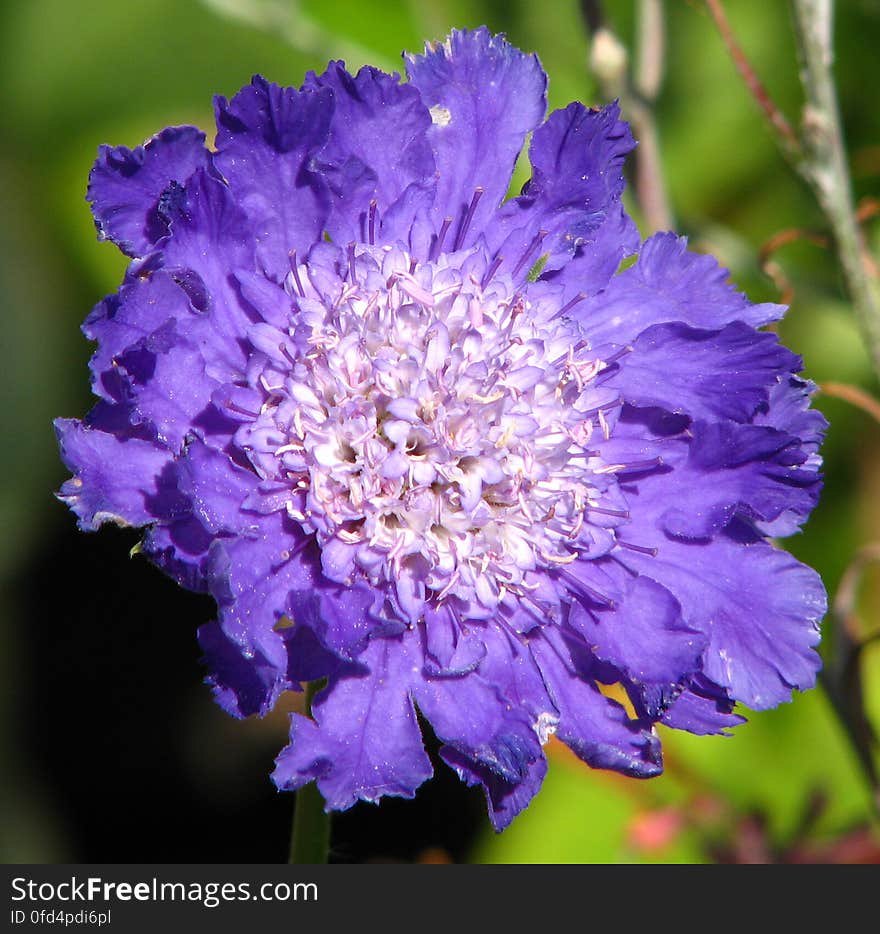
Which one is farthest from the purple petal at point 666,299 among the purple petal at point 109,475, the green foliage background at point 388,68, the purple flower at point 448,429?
the green foliage background at point 388,68

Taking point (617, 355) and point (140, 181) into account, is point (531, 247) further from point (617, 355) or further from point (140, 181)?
point (140, 181)

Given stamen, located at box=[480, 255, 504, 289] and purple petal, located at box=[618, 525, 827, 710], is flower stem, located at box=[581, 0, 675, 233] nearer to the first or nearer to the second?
stamen, located at box=[480, 255, 504, 289]

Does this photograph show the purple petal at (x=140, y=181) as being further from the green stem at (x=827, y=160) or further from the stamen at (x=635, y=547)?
the green stem at (x=827, y=160)

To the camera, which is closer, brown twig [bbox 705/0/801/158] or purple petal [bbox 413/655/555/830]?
purple petal [bbox 413/655/555/830]

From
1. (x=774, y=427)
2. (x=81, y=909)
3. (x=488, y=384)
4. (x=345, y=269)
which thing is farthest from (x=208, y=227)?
(x=81, y=909)

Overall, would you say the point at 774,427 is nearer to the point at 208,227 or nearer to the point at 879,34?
the point at 208,227

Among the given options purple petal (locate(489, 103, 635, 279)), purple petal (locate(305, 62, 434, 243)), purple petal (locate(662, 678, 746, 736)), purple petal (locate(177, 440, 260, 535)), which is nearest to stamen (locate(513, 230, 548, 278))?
purple petal (locate(489, 103, 635, 279))
